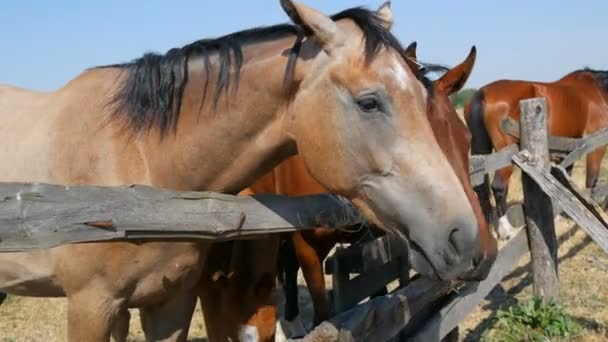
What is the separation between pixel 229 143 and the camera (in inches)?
92.0

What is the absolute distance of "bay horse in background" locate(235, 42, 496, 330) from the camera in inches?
81.4

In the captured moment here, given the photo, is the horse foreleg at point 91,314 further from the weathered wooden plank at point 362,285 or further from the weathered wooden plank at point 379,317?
the weathered wooden plank at point 362,285

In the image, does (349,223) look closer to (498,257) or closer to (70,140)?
(70,140)

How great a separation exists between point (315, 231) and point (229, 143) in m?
1.70

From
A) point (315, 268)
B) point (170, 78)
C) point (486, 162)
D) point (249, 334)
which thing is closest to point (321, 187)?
point (315, 268)

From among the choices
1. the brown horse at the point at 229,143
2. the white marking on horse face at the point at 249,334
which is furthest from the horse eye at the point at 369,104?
the white marking on horse face at the point at 249,334

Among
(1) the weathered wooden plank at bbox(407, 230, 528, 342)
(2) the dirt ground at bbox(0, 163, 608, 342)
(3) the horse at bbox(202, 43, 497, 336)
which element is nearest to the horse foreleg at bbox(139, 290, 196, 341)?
(3) the horse at bbox(202, 43, 497, 336)

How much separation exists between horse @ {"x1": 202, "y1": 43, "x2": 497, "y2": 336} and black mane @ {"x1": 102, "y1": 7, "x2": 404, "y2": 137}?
2.13 ft

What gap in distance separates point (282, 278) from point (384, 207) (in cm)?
311

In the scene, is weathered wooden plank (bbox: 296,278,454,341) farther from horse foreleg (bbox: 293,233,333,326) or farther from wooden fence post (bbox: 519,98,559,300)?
wooden fence post (bbox: 519,98,559,300)

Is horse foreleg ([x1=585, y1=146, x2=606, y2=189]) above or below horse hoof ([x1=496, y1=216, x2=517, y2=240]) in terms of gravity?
above

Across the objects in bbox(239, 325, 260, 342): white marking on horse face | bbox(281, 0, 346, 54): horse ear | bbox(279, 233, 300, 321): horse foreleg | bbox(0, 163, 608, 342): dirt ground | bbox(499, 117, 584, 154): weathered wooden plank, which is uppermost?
bbox(281, 0, 346, 54): horse ear

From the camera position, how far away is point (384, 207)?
2031 millimetres

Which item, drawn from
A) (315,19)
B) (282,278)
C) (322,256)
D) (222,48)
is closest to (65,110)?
(222,48)
